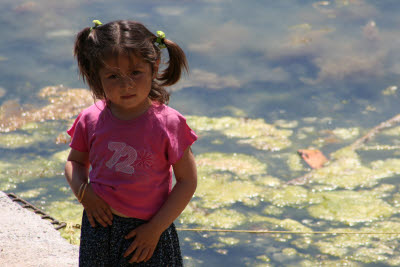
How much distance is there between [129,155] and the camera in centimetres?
136

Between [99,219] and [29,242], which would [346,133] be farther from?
[99,219]

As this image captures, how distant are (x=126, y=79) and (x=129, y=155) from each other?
0.17m

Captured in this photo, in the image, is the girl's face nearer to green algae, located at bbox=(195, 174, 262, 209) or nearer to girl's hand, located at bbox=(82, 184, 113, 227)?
girl's hand, located at bbox=(82, 184, 113, 227)

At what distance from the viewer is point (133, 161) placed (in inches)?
53.5

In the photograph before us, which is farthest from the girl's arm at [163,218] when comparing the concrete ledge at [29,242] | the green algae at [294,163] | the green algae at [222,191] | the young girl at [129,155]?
the green algae at [294,163]

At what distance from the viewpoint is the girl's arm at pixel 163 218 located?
137 cm

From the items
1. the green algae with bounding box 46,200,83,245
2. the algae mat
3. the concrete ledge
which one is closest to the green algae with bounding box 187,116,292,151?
the algae mat

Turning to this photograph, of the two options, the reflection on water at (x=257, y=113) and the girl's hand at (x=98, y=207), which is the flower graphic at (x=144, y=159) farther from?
the reflection on water at (x=257, y=113)

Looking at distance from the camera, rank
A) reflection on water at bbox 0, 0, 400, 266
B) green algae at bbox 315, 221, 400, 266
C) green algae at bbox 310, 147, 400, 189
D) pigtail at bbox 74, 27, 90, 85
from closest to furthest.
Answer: pigtail at bbox 74, 27, 90, 85 < green algae at bbox 315, 221, 400, 266 < reflection on water at bbox 0, 0, 400, 266 < green algae at bbox 310, 147, 400, 189

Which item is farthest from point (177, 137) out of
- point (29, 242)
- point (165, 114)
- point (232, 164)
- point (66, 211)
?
point (232, 164)

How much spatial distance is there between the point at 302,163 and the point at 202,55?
1474 mm

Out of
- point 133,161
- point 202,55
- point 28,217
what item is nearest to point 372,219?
point 28,217

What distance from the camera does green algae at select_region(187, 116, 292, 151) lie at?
3379mm

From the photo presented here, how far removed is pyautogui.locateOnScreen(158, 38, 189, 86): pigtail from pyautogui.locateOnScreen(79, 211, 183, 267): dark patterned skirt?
0.35 m
